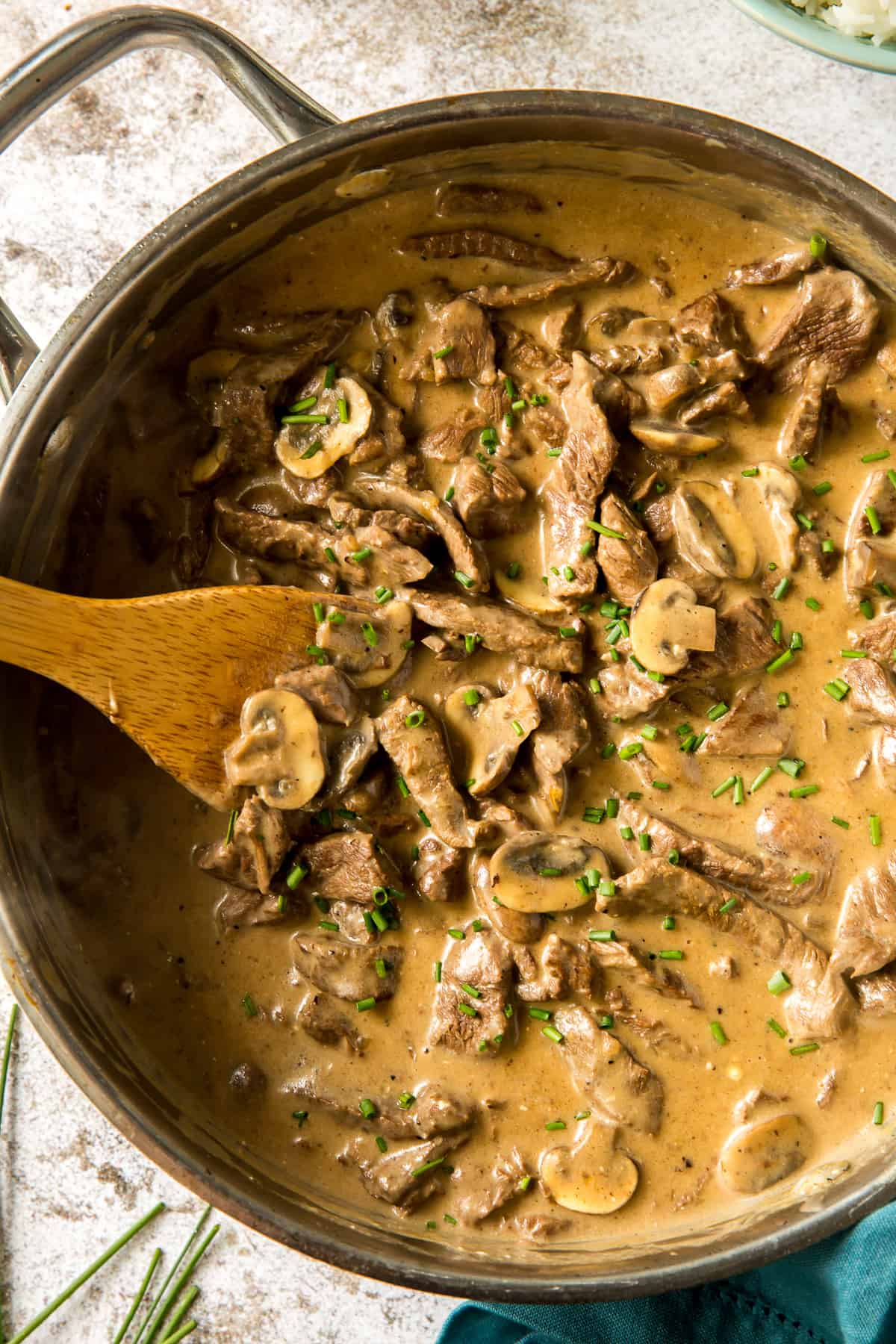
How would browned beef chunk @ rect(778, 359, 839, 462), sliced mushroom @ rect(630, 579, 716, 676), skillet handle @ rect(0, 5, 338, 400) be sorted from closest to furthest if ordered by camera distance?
skillet handle @ rect(0, 5, 338, 400)
sliced mushroom @ rect(630, 579, 716, 676)
browned beef chunk @ rect(778, 359, 839, 462)

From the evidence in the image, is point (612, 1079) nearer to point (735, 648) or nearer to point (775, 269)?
point (735, 648)

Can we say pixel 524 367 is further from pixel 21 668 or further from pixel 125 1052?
pixel 125 1052

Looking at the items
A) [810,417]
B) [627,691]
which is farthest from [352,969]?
[810,417]

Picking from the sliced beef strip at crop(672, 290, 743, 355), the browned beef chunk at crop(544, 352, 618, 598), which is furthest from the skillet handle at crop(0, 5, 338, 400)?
the sliced beef strip at crop(672, 290, 743, 355)

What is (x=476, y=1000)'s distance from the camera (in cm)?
289

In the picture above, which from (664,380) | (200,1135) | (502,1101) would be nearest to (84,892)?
(200,1135)

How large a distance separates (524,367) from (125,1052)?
1987mm

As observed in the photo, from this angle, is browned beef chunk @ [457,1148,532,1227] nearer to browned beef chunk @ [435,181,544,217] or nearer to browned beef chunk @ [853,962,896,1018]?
browned beef chunk @ [853,962,896,1018]

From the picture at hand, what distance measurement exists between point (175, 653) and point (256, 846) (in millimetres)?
500

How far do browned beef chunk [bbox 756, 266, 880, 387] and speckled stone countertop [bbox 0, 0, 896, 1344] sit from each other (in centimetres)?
51

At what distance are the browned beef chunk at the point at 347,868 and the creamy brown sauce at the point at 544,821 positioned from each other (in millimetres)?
53

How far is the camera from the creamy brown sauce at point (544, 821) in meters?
2.92

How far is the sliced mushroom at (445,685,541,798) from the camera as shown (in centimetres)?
289

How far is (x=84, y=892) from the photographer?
304 centimetres
